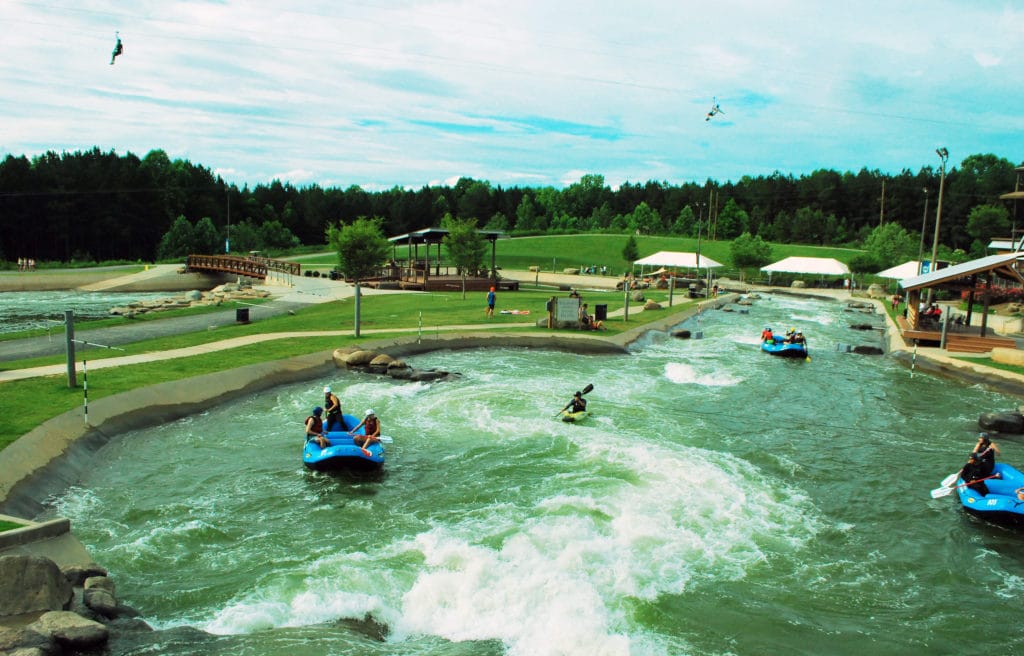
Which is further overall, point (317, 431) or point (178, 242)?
point (178, 242)

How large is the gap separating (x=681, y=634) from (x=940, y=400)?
1934 centimetres

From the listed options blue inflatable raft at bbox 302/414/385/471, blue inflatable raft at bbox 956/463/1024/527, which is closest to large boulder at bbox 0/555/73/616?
blue inflatable raft at bbox 302/414/385/471

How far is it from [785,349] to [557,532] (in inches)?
895

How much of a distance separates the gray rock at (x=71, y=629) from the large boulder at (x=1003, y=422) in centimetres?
2277

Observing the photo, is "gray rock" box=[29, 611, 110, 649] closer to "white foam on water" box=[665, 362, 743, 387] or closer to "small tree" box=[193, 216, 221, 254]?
"white foam on water" box=[665, 362, 743, 387]

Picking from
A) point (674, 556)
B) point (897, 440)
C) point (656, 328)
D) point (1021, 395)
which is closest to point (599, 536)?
point (674, 556)

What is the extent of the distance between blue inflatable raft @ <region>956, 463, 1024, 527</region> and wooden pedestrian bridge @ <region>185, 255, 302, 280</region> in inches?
2272

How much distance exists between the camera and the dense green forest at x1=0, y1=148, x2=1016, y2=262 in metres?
89.4

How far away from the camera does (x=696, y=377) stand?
1105 inches

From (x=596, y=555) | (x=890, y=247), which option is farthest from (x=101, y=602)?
(x=890, y=247)

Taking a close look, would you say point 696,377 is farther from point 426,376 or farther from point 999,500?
point 999,500

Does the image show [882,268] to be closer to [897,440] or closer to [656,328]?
[656,328]

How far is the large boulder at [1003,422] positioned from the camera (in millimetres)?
21281

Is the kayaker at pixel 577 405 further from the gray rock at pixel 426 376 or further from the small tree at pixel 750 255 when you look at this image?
the small tree at pixel 750 255
